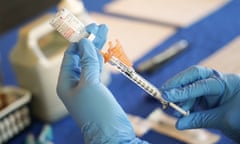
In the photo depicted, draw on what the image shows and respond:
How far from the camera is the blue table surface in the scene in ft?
3.13

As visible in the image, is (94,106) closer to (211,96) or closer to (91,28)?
(91,28)

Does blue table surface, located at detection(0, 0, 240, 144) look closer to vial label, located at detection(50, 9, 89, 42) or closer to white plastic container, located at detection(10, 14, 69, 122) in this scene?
white plastic container, located at detection(10, 14, 69, 122)

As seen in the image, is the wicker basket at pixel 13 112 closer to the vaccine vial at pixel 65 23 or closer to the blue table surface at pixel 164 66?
the blue table surface at pixel 164 66

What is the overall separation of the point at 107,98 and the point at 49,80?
0.31 metres

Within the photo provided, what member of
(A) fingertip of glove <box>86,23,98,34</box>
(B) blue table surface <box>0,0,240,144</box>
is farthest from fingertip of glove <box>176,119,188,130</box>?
(A) fingertip of glove <box>86,23,98,34</box>

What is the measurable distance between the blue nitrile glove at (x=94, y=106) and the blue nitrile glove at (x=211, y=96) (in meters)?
0.14

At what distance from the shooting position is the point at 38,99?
3.17 ft

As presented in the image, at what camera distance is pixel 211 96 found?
83cm

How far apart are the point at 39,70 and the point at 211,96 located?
14.7 inches

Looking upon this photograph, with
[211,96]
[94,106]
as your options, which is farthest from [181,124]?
[94,106]

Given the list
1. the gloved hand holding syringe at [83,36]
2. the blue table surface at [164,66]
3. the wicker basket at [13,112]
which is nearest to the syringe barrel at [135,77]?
the gloved hand holding syringe at [83,36]

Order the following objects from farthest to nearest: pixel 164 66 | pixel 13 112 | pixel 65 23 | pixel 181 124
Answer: pixel 164 66, pixel 13 112, pixel 181 124, pixel 65 23

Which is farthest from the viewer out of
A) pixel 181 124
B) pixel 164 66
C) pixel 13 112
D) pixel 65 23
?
pixel 164 66

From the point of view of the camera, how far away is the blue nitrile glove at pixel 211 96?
794 millimetres
